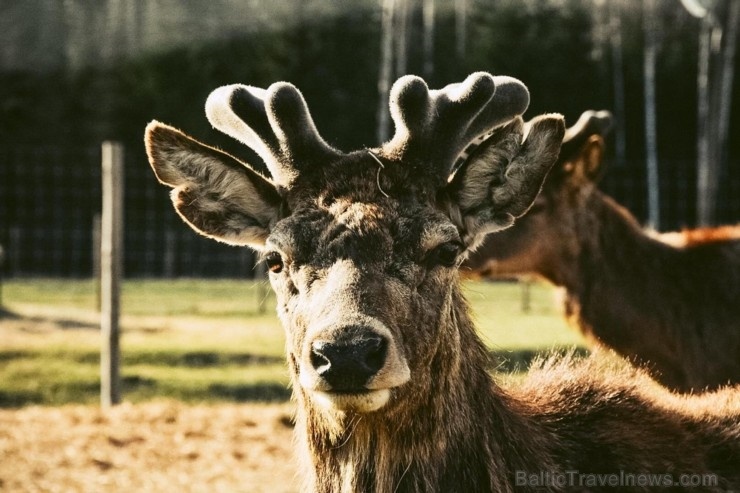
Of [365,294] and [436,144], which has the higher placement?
[436,144]

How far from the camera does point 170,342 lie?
1435 centimetres

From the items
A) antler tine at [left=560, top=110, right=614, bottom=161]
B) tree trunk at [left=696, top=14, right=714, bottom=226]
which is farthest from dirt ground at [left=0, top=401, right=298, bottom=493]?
tree trunk at [left=696, top=14, right=714, bottom=226]

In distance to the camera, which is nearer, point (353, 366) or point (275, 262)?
point (353, 366)

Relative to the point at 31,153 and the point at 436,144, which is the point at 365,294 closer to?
the point at 436,144

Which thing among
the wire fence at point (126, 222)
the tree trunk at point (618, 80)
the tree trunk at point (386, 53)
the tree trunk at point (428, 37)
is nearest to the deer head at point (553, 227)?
the wire fence at point (126, 222)

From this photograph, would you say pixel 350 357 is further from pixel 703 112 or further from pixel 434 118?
pixel 703 112

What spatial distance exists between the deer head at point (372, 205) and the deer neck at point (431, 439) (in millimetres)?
52

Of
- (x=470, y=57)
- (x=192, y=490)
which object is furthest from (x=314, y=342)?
(x=470, y=57)

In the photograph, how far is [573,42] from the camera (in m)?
31.8

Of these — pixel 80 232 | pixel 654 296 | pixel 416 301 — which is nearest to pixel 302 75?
pixel 80 232

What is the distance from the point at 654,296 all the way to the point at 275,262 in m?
4.45

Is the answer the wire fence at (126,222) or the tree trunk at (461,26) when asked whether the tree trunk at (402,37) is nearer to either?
the tree trunk at (461,26)

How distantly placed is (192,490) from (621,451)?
4329 mm

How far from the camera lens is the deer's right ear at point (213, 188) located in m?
4.11
